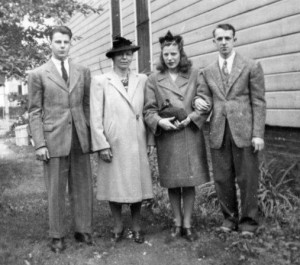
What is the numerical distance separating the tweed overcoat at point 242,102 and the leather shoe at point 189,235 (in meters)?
1.01

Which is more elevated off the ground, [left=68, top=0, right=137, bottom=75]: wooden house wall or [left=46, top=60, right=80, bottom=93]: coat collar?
[left=68, top=0, right=137, bottom=75]: wooden house wall

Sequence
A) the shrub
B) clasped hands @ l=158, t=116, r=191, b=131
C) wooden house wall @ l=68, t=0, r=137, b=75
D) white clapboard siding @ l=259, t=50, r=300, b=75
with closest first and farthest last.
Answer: clasped hands @ l=158, t=116, r=191, b=131
the shrub
white clapboard siding @ l=259, t=50, r=300, b=75
wooden house wall @ l=68, t=0, r=137, b=75

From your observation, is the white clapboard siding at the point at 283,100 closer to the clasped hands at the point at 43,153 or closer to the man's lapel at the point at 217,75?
the man's lapel at the point at 217,75

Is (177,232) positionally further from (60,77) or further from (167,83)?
(60,77)

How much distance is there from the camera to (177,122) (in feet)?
14.5

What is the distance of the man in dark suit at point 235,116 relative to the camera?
168 inches

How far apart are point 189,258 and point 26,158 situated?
7.04m

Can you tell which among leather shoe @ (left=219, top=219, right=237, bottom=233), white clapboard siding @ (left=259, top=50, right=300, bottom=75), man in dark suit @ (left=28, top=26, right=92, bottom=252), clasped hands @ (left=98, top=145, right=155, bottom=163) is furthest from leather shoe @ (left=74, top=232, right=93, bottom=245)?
white clapboard siding @ (left=259, top=50, right=300, bottom=75)

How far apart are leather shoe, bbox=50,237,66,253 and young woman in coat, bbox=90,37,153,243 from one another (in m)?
0.61

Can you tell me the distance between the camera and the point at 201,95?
174 inches

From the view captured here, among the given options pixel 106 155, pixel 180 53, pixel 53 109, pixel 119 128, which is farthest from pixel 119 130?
pixel 180 53

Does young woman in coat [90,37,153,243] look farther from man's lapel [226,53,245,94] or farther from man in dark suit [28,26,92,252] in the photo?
man's lapel [226,53,245,94]

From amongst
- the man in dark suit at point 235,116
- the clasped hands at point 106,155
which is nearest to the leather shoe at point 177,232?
the man in dark suit at point 235,116

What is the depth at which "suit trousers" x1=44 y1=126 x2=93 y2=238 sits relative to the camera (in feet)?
14.4
